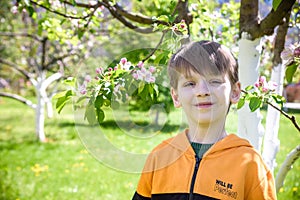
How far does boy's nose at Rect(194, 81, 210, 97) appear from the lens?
4.47 ft

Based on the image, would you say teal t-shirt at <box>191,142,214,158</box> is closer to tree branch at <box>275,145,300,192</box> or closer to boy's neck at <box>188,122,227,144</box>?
boy's neck at <box>188,122,227,144</box>

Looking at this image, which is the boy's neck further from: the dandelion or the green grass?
the dandelion

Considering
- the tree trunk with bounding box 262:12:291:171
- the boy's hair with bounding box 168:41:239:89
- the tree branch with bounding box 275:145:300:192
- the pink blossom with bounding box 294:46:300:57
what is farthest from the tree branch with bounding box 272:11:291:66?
the boy's hair with bounding box 168:41:239:89

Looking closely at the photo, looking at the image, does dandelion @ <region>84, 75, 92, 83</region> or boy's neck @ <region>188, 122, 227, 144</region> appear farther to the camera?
dandelion @ <region>84, 75, 92, 83</region>

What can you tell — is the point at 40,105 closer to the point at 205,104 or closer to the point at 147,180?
the point at 147,180

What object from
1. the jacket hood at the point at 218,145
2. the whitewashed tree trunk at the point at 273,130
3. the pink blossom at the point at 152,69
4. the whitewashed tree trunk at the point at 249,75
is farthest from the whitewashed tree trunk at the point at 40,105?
the jacket hood at the point at 218,145

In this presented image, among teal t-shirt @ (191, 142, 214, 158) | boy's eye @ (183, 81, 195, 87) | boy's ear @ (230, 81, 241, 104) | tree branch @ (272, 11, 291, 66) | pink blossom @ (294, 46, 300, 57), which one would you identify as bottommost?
teal t-shirt @ (191, 142, 214, 158)

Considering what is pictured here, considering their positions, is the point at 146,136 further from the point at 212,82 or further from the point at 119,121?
the point at 212,82

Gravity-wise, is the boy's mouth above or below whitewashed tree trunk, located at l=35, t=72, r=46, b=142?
above

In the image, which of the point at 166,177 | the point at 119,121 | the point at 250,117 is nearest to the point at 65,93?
the point at 119,121

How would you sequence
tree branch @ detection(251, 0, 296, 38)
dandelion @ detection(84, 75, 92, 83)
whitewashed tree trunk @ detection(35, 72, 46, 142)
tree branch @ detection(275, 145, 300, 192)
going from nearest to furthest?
1. dandelion @ detection(84, 75, 92, 83)
2. tree branch @ detection(251, 0, 296, 38)
3. tree branch @ detection(275, 145, 300, 192)
4. whitewashed tree trunk @ detection(35, 72, 46, 142)

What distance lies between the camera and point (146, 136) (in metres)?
1.59

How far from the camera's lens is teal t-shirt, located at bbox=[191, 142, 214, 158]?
4.84 feet

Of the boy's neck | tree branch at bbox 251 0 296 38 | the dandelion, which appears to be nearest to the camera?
the boy's neck
